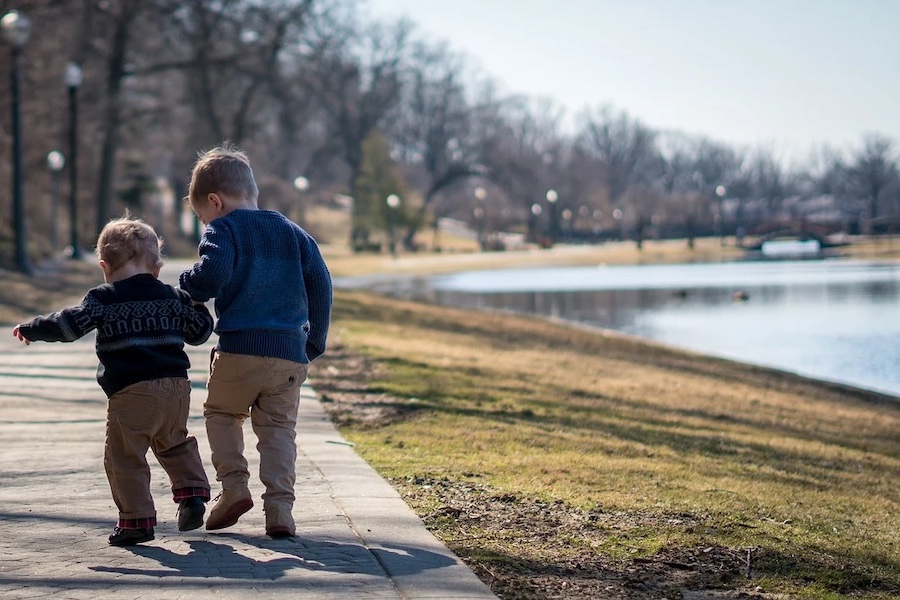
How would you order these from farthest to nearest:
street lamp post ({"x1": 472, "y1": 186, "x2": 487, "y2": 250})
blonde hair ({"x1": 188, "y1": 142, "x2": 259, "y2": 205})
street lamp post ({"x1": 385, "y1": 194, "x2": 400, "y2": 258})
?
street lamp post ({"x1": 472, "y1": 186, "x2": 487, "y2": 250})
street lamp post ({"x1": 385, "y1": 194, "x2": 400, "y2": 258})
blonde hair ({"x1": 188, "y1": 142, "x2": 259, "y2": 205})

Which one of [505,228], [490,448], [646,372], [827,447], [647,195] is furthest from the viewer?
[647,195]

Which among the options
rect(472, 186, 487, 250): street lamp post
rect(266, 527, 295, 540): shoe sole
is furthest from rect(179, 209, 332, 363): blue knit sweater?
rect(472, 186, 487, 250): street lamp post

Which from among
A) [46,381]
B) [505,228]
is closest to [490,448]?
[46,381]

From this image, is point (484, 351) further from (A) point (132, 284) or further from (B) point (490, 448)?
(A) point (132, 284)

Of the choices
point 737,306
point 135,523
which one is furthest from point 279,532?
point 737,306

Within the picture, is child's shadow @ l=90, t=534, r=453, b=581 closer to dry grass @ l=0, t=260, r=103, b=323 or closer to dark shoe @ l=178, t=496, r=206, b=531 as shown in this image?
dark shoe @ l=178, t=496, r=206, b=531

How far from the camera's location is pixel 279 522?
490 centimetres

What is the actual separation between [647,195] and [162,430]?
130484 mm

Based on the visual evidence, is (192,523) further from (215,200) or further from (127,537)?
(215,200)

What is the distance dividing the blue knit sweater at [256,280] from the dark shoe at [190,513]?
0.67 metres

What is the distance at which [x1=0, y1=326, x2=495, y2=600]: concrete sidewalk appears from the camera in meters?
4.19

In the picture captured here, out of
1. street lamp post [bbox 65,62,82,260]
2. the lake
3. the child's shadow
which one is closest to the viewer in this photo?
the child's shadow

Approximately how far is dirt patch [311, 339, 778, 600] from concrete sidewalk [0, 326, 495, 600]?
0.15 meters

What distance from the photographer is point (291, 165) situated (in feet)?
351
